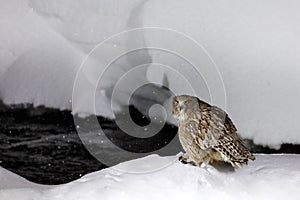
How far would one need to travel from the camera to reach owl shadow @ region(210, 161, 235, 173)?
271 centimetres

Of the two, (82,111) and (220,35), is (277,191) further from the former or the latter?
(82,111)

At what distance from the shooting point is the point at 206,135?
273 cm

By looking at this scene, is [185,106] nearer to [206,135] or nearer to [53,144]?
[206,135]

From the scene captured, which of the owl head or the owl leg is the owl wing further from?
the owl leg

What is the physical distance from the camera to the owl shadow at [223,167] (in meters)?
2.71

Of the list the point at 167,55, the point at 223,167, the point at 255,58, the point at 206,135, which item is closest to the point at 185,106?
the point at 206,135

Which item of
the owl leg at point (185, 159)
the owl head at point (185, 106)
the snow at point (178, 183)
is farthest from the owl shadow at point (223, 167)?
the owl head at point (185, 106)

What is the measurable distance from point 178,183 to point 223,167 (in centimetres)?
28

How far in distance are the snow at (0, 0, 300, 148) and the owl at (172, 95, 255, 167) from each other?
166cm

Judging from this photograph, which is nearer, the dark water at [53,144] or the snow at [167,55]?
the dark water at [53,144]

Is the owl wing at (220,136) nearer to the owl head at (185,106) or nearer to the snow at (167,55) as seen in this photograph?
the owl head at (185,106)

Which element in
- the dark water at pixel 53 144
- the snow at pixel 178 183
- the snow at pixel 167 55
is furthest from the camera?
the snow at pixel 167 55

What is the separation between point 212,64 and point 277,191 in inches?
89.1

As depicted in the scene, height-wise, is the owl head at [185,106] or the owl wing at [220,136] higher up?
the owl head at [185,106]
